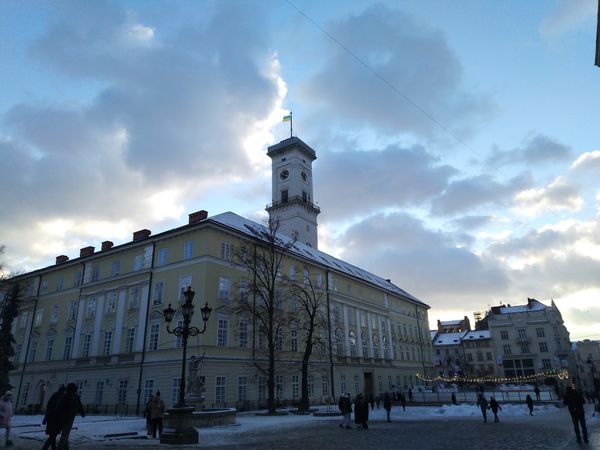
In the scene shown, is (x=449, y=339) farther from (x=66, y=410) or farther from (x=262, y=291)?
(x=66, y=410)

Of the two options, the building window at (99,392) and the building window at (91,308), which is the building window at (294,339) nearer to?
the building window at (99,392)

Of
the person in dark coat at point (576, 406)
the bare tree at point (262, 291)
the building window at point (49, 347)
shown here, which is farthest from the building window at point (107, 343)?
the person in dark coat at point (576, 406)

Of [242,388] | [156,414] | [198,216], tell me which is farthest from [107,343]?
[156,414]

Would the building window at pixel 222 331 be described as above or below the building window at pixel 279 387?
above

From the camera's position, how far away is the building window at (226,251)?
1518 inches

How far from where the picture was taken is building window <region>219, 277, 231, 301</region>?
37.4 m

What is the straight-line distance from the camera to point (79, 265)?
156 ft

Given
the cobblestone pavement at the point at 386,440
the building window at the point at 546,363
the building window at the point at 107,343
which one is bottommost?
the cobblestone pavement at the point at 386,440

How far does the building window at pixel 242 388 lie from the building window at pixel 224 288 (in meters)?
6.90

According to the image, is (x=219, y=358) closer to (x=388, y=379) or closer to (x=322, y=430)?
(x=322, y=430)

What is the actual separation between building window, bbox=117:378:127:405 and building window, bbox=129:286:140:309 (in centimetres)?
646

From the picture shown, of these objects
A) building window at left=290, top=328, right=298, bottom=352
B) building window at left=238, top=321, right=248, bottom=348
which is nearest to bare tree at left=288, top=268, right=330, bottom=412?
building window at left=290, top=328, right=298, bottom=352

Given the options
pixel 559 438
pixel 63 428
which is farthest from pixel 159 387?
pixel 559 438

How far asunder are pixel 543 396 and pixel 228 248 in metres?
33.5
